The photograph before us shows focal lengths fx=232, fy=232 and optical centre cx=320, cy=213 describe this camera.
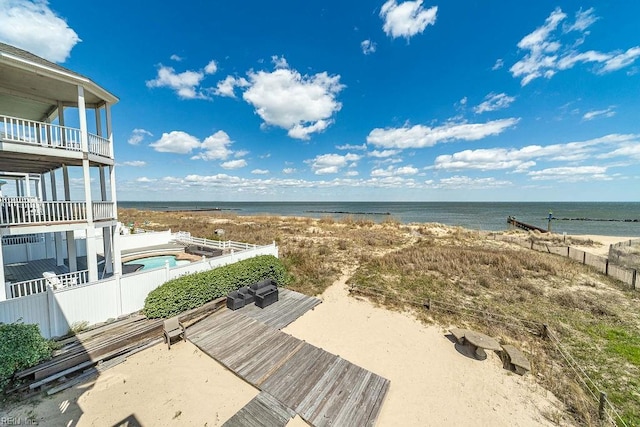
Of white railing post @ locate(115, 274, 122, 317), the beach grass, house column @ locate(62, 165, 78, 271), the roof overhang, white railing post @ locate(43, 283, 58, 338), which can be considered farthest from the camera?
house column @ locate(62, 165, 78, 271)

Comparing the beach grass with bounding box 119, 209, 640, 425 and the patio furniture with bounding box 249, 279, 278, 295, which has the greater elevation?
the patio furniture with bounding box 249, 279, 278, 295

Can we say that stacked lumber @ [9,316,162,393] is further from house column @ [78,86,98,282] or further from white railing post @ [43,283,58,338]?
house column @ [78,86,98,282]

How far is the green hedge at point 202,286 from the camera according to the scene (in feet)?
24.5

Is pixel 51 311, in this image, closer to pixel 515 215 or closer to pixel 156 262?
pixel 156 262

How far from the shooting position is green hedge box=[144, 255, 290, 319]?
24.5ft

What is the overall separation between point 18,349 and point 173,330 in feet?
9.57

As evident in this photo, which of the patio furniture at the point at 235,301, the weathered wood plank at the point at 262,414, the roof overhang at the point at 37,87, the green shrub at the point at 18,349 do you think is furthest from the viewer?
the patio furniture at the point at 235,301

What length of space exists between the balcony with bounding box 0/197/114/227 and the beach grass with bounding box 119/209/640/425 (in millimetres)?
8328

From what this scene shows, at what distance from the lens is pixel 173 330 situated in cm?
690

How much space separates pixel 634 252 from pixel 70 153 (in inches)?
1268

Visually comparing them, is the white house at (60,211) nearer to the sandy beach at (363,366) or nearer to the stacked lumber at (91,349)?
the stacked lumber at (91,349)

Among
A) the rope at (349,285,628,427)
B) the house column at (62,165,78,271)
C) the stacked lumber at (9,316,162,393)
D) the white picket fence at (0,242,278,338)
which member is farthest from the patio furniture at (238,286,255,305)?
the house column at (62,165,78,271)

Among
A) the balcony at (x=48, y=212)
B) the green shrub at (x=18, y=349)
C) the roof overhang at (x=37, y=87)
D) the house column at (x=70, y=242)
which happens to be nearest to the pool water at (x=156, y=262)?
the house column at (x=70, y=242)

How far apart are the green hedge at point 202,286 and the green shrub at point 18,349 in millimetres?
2269
